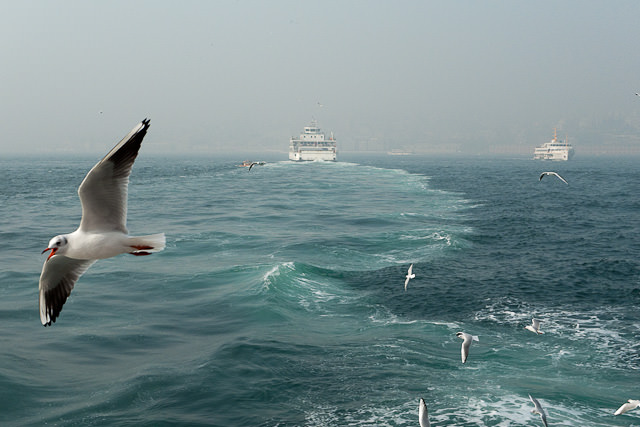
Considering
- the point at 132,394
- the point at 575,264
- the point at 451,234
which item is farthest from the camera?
the point at 451,234

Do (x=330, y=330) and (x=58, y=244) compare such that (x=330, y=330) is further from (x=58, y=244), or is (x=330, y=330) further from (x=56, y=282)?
(x=58, y=244)

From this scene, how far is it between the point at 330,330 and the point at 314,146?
162m

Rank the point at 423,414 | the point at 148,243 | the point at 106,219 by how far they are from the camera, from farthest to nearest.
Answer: the point at 423,414
the point at 106,219
the point at 148,243

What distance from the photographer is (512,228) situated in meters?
47.6

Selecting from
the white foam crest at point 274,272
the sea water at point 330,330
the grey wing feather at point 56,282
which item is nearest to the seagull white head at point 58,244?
the grey wing feather at point 56,282

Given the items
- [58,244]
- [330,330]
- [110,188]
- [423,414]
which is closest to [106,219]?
[110,188]

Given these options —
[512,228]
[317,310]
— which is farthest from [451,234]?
[317,310]

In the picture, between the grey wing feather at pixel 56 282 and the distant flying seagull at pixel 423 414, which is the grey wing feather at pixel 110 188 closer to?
the grey wing feather at pixel 56 282

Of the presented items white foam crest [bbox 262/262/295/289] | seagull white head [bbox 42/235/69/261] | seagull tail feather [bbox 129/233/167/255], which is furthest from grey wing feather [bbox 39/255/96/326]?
white foam crest [bbox 262/262/295/289]

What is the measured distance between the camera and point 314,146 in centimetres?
18250

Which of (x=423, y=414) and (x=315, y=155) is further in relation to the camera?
(x=315, y=155)

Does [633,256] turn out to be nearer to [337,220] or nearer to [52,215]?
[337,220]

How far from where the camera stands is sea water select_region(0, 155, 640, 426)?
1617cm

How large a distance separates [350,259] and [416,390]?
18454mm
